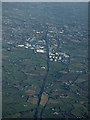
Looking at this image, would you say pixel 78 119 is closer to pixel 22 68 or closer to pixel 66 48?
pixel 22 68

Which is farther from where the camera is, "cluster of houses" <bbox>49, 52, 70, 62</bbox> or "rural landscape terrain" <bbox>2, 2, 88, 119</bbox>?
"cluster of houses" <bbox>49, 52, 70, 62</bbox>

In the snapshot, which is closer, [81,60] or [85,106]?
[85,106]

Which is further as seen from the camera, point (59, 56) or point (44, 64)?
point (59, 56)

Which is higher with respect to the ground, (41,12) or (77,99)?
(41,12)

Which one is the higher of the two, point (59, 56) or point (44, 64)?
point (59, 56)

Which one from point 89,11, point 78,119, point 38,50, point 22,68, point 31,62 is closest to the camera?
point 78,119

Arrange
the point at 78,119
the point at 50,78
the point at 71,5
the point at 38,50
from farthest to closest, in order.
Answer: the point at 71,5 < the point at 38,50 < the point at 50,78 < the point at 78,119

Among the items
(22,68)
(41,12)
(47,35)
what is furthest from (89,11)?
(22,68)

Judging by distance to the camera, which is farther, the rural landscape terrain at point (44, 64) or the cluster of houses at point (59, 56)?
the cluster of houses at point (59, 56)
